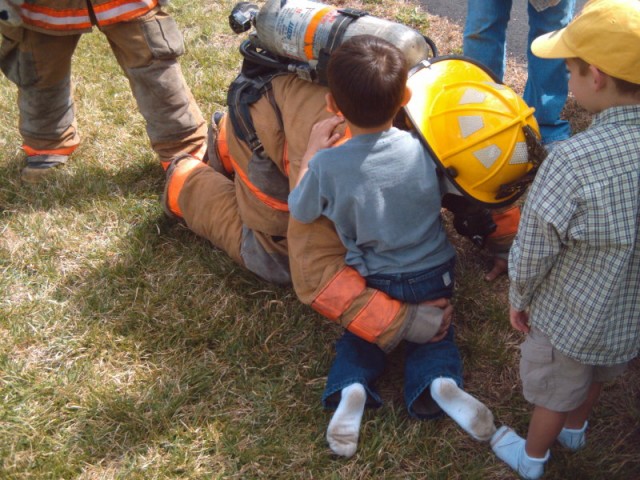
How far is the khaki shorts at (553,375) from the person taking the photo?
197cm

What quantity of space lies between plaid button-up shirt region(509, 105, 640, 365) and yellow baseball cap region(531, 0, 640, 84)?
0.36 feet

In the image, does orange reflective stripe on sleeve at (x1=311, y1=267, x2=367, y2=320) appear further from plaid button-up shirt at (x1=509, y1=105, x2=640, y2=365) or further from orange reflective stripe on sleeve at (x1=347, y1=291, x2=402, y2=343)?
plaid button-up shirt at (x1=509, y1=105, x2=640, y2=365)

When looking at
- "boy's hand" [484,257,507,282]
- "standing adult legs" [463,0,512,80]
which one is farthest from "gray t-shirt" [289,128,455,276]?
"standing adult legs" [463,0,512,80]

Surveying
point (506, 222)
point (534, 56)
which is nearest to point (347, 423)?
point (506, 222)

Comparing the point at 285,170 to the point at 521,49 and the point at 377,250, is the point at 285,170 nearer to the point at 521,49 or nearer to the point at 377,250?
the point at 377,250

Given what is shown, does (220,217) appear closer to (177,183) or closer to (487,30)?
(177,183)

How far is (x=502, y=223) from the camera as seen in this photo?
9.36 ft

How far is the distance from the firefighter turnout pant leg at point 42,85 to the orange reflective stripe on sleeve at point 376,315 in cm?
224

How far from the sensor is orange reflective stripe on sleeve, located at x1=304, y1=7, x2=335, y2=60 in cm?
247

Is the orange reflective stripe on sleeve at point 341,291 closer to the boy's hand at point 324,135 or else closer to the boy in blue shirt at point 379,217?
the boy in blue shirt at point 379,217

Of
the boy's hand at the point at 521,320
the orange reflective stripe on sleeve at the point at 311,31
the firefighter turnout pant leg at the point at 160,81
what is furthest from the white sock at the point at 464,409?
the firefighter turnout pant leg at the point at 160,81

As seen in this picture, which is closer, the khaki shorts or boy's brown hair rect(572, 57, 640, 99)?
boy's brown hair rect(572, 57, 640, 99)

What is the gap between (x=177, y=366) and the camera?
8.84 feet

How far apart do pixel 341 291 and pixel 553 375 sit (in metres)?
0.81
